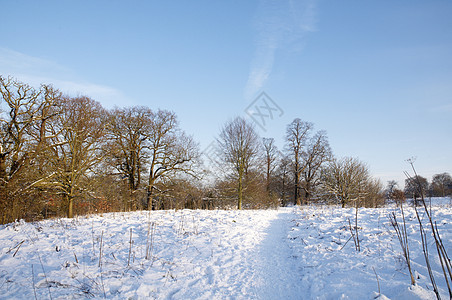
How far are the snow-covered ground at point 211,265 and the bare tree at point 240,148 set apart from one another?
42.4 ft

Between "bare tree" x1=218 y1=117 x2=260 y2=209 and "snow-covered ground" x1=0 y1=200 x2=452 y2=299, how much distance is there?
42.4 ft

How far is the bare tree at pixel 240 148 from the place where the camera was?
19.2 meters

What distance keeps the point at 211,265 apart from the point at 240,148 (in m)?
15.3

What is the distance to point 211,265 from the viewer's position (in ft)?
14.1

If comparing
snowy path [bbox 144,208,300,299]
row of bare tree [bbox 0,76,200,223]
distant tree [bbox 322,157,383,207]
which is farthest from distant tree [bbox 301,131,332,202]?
snowy path [bbox 144,208,300,299]

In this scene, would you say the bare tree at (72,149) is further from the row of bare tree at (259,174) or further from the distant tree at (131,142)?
the row of bare tree at (259,174)

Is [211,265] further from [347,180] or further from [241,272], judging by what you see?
[347,180]

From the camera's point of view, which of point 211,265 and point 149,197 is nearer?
point 211,265

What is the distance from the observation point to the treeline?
32.7ft

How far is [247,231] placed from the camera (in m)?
7.06

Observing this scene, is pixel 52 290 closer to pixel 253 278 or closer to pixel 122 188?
pixel 253 278

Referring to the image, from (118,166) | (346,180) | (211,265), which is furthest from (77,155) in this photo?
(346,180)

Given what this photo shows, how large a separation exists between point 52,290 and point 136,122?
16.1m

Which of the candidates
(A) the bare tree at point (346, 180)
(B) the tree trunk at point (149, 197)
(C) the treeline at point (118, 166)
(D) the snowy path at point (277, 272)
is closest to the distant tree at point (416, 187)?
(D) the snowy path at point (277, 272)
